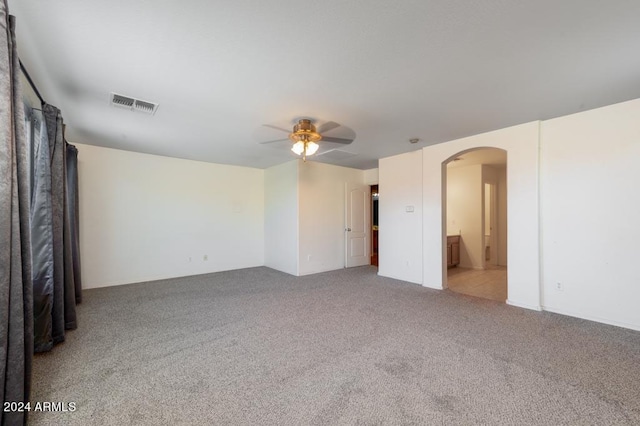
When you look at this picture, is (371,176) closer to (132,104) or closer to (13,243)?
(132,104)

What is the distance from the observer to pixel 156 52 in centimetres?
203

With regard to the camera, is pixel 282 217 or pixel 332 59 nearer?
pixel 332 59

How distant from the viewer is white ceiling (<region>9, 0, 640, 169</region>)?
1640 millimetres

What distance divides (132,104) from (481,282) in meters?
6.16

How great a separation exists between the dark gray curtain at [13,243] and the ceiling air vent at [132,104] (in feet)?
4.53

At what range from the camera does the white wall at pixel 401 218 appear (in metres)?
4.96

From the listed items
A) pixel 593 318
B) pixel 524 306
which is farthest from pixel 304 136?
pixel 593 318

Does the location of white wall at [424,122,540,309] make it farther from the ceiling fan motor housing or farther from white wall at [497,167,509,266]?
white wall at [497,167,509,266]

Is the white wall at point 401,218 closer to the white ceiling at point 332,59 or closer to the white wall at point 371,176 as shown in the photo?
the white wall at point 371,176

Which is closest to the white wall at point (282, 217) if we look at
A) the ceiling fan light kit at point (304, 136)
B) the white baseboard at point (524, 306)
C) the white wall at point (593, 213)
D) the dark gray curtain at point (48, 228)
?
the ceiling fan light kit at point (304, 136)

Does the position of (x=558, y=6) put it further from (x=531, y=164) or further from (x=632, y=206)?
(x=632, y=206)

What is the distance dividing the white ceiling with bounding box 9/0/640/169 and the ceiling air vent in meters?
0.11

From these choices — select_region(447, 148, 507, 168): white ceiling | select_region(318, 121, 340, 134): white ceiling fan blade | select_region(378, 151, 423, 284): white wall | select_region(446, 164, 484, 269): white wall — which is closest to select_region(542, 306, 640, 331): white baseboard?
select_region(378, 151, 423, 284): white wall

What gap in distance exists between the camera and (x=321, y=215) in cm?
596
